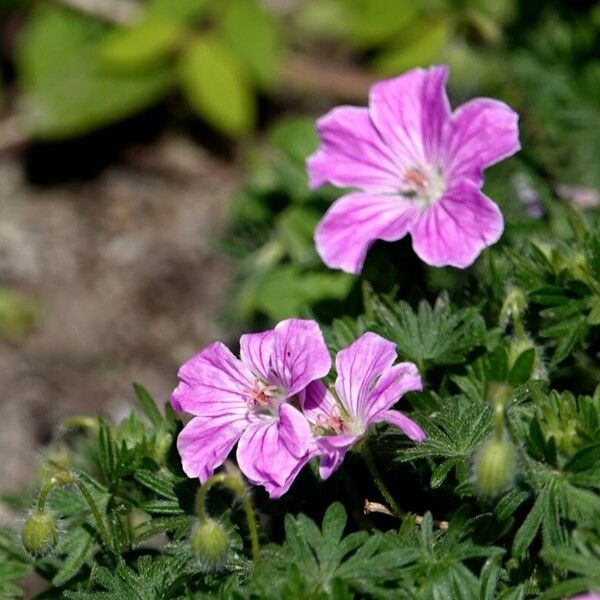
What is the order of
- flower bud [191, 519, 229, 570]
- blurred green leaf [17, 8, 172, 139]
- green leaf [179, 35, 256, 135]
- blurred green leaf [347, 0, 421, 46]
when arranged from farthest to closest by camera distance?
blurred green leaf [17, 8, 172, 139] → green leaf [179, 35, 256, 135] → blurred green leaf [347, 0, 421, 46] → flower bud [191, 519, 229, 570]


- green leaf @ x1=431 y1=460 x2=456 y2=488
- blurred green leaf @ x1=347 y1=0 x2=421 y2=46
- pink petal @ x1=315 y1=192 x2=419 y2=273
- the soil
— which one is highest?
pink petal @ x1=315 y1=192 x2=419 y2=273

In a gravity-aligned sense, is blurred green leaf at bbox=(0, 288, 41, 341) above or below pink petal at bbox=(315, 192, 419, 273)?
below

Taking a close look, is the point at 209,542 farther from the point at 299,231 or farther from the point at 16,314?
the point at 16,314

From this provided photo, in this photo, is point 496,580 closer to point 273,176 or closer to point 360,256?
point 360,256

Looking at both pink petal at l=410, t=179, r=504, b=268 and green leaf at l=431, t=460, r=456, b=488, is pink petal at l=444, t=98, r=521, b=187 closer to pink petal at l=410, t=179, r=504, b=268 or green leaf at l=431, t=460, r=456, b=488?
pink petal at l=410, t=179, r=504, b=268

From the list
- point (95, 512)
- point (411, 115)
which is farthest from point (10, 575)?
point (411, 115)

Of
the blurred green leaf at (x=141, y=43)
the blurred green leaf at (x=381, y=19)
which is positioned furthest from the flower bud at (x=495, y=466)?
the blurred green leaf at (x=141, y=43)

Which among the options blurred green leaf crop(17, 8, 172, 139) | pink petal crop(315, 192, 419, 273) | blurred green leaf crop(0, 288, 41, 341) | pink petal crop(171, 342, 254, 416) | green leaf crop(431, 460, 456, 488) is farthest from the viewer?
blurred green leaf crop(17, 8, 172, 139)

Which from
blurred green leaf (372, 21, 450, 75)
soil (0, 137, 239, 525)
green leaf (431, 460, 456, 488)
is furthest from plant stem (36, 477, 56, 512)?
blurred green leaf (372, 21, 450, 75)
